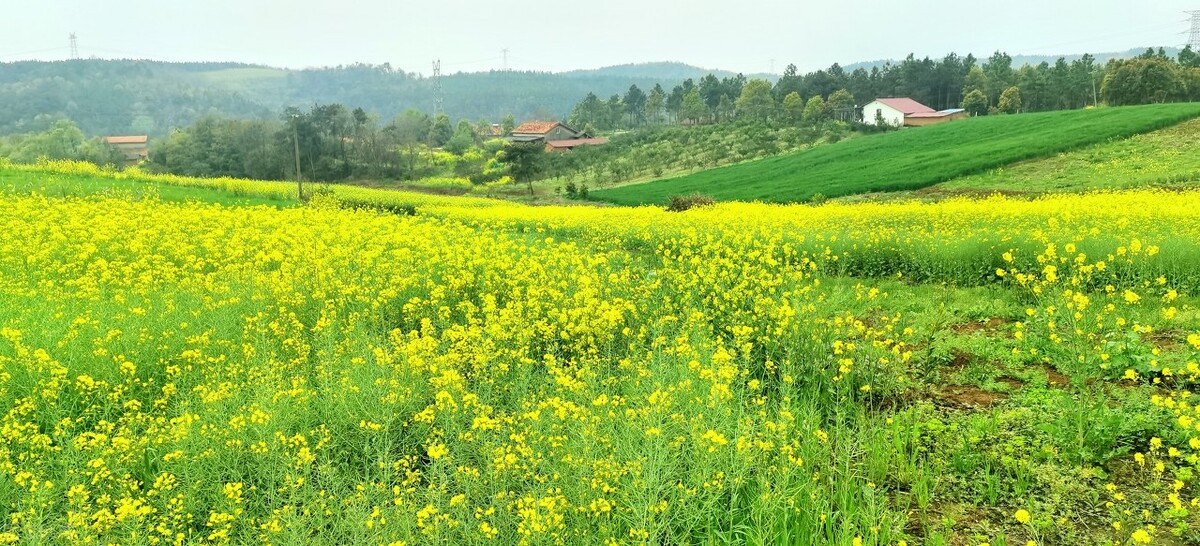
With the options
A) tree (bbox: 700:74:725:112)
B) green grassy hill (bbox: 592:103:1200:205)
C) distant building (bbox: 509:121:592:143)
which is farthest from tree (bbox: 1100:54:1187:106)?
distant building (bbox: 509:121:592:143)

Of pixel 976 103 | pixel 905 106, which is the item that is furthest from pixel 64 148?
pixel 976 103

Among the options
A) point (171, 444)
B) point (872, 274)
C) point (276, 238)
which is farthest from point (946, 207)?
point (171, 444)

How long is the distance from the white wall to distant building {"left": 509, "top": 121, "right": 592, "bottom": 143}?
43.6 metres

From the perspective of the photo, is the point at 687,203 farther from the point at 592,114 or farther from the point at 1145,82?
the point at 592,114

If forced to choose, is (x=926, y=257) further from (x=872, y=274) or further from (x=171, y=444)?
(x=171, y=444)

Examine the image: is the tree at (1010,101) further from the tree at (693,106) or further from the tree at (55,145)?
the tree at (55,145)

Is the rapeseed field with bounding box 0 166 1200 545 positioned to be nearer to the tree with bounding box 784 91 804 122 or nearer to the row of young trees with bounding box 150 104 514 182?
the row of young trees with bounding box 150 104 514 182

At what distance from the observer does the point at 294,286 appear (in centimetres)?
855

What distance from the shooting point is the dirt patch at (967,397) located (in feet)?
17.9

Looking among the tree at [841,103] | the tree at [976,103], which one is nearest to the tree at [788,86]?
the tree at [841,103]

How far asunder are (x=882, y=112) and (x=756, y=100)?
20607 millimetres

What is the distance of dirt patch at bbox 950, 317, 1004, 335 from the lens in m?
7.21

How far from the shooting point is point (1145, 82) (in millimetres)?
61875

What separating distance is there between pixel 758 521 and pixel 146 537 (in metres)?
3.92
